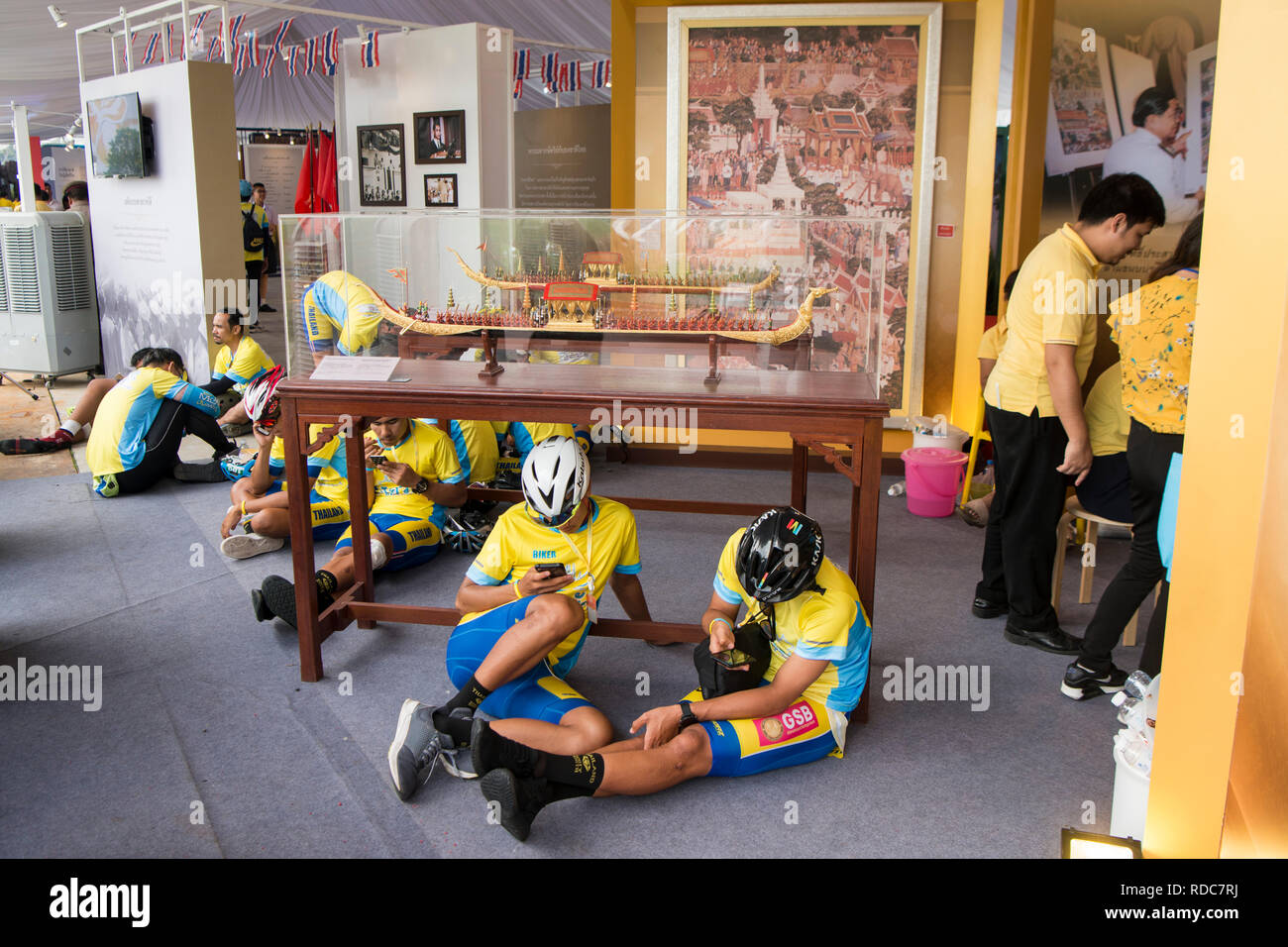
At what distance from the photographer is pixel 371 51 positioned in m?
7.33

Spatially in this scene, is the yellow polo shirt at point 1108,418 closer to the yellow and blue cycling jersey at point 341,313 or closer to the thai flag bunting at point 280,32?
the yellow and blue cycling jersey at point 341,313

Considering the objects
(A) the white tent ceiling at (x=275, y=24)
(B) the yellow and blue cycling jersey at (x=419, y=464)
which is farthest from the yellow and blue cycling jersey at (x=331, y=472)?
(A) the white tent ceiling at (x=275, y=24)

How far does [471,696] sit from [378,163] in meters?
5.84

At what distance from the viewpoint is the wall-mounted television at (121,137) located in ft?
23.4

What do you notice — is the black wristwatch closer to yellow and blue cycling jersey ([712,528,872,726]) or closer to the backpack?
yellow and blue cycling jersey ([712,528,872,726])

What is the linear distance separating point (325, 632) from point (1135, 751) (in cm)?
243

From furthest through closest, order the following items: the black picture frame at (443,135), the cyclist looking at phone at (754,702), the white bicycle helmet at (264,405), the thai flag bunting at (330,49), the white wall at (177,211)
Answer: the thai flag bunting at (330,49), the black picture frame at (443,135), the white wall at (177,211), the white bicycle helmet at (264,405), the cyclist looking at phone at (754,702)

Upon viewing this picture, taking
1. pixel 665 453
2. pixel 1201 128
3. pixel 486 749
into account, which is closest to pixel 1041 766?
pixel 486 749

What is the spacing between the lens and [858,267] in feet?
14.0

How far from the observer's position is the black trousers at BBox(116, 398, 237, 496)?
17.7 feet

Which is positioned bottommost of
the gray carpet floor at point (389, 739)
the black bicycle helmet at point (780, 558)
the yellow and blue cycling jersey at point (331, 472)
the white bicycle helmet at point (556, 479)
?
the gray carpet floor at point (389, 739)

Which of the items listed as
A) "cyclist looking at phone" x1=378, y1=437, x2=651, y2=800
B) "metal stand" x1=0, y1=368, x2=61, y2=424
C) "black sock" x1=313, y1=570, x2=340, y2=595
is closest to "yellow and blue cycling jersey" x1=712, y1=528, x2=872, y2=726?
"cyclist looking at phone" x1=378, y1=437, x2=651, y2=800

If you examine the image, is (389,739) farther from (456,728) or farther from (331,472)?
(331,472)

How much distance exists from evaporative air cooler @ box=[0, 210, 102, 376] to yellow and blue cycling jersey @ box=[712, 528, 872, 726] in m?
7.07
